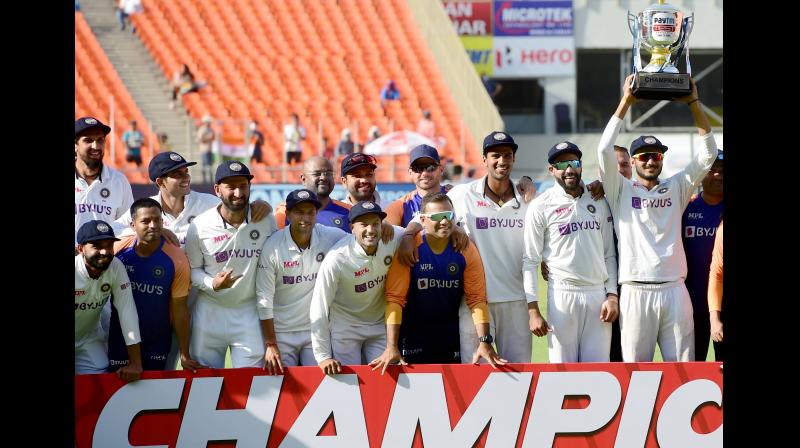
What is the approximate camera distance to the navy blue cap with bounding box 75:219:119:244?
648cm

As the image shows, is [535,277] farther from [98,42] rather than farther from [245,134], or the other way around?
[98,42]

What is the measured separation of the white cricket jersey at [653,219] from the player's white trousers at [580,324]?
0.85 ft

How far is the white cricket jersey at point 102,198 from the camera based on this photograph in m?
7.74

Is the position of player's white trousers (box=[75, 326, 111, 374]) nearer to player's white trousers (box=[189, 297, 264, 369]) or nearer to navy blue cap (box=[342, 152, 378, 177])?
player's white trousers (box=[189, 297, 264, 369])

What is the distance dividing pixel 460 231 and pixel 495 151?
2.24 ft

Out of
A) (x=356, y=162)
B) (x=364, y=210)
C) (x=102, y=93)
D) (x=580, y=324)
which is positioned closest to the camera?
(x=364, y=210)

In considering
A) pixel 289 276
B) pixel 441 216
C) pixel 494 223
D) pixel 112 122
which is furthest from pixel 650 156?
pixel 112 122

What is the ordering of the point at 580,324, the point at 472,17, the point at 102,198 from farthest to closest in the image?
1. the point at 472,17
2. the point at 102,198
3. the point at 580,324

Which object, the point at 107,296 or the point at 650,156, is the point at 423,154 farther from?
the point at 107,296

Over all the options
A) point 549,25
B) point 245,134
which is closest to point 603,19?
point 549,25

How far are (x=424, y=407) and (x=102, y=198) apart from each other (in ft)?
9.76

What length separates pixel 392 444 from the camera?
6527 mm

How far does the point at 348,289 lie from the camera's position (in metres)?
6.98
